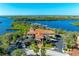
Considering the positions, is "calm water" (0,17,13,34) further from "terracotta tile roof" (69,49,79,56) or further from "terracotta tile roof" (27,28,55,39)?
"terracotta tile roof" (69,49,79,56)

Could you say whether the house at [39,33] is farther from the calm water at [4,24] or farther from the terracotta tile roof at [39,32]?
the calm water at [4,24]

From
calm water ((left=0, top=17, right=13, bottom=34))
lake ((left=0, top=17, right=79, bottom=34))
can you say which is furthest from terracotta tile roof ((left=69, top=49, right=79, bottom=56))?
calm water ((left=0, top=17, right=13, bottom=34))

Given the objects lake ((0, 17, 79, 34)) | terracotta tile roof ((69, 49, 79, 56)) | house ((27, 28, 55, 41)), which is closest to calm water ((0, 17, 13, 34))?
lake ((0, 17, 79, 34))

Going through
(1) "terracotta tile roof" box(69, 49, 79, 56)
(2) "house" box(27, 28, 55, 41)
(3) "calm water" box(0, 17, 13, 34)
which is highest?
(3) "calm water" box(0, 17, 13, 34)

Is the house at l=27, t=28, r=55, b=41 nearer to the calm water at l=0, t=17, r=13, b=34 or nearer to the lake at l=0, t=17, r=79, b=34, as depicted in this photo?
the lake at l=0, t=17, r=79, b=34

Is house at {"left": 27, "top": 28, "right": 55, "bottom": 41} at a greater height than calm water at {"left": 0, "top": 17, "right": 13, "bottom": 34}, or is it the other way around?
calm water at {"left": 0, "top": 17, "right": 13, "bottom": 34}

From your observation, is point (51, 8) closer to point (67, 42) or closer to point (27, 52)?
point (67, 42)

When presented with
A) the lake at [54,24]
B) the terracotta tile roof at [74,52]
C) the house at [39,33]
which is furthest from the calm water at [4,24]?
the terracotta tile roof at [74,52]

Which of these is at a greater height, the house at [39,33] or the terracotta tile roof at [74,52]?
the house at [39,33]

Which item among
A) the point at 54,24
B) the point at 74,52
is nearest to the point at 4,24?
the point at 54,24

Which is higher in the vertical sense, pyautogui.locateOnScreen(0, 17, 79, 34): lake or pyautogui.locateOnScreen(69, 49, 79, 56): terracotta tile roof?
pyautogui.locateOnScreen(0, 17, 79, 34): lake

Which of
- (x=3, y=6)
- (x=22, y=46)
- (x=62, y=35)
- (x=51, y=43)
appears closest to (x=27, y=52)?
(x=22, y=46)
